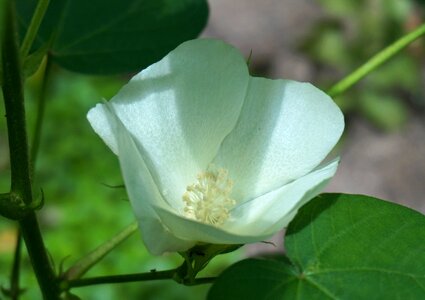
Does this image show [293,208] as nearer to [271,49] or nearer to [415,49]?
A: [415,49]

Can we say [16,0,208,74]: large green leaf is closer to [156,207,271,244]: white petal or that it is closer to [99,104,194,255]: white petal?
[99,104,194,255]: white petal

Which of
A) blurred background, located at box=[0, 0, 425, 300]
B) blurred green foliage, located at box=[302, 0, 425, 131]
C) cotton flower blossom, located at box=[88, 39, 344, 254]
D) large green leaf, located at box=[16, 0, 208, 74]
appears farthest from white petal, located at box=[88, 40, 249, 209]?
blurred green foliage, located at box=[302, 0, 425, 131]

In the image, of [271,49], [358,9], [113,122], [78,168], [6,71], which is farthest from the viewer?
[271,49]

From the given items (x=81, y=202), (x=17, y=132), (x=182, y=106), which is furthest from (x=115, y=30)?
(x=81, y=202)

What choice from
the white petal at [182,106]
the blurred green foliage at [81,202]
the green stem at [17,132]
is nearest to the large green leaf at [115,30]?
the white petal at [182,106]

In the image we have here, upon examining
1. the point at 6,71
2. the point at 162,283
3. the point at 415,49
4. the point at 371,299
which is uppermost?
the point at 6,71

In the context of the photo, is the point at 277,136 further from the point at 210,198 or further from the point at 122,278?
the point at 122,278

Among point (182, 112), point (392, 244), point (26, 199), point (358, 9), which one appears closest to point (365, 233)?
point (392, 244)
